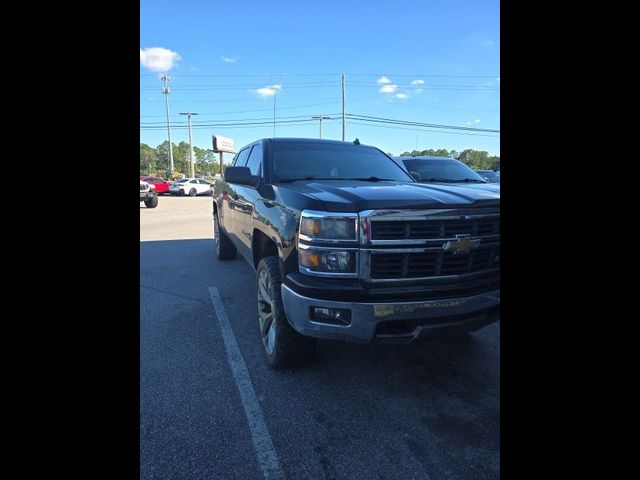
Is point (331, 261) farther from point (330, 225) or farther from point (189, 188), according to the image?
point (189, 188)

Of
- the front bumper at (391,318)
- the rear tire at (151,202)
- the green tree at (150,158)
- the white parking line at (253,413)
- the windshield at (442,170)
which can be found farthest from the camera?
the green tree at (150,158)

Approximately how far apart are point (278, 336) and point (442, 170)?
17.1 feet

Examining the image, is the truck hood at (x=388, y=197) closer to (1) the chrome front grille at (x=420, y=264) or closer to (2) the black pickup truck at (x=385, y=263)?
(2) the black pickup truck at (x=385, y=263)

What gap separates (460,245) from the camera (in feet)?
7.68

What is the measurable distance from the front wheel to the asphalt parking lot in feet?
0.45

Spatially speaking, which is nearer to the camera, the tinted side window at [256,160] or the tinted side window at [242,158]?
the tinted side window at [256,160]

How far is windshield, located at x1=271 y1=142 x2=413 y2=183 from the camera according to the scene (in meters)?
3.58

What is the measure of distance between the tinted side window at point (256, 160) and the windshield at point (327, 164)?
0.75 ft

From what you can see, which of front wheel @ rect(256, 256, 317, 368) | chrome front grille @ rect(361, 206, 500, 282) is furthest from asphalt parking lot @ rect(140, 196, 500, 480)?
chrome front grille @ rect(361, 206, 500, 282)

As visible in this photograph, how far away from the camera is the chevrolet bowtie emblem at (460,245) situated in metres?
2.31

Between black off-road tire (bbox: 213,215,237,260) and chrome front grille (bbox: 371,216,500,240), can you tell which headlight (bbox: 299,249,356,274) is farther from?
black off-road tire (bbox: 213,215,237,260)

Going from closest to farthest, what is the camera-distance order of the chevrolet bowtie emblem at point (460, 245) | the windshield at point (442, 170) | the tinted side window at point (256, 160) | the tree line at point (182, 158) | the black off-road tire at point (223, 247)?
1. the chevrolet bowtie emblem at point (460, 245)
2. the tinted side window at point (256, 160)
3. the windshield at point (442, 170)
4. the black off-road tire at point (223, 247)
5. the tree line at point (182, 158)

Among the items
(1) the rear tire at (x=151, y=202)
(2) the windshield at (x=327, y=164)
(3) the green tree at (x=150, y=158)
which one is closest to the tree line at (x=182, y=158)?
(3) the green tree at (x=150, y=158)
